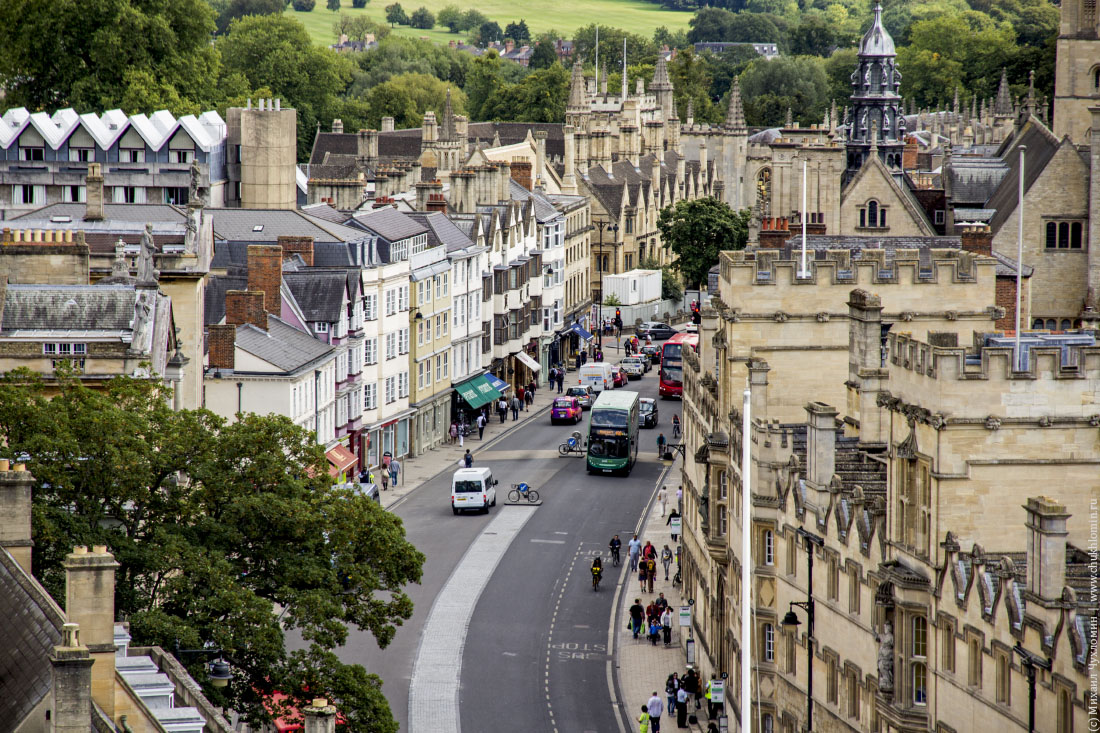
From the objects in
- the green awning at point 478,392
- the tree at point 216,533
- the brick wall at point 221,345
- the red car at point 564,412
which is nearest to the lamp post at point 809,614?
the tree at point 216,533

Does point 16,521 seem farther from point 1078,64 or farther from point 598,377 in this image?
point 598,377

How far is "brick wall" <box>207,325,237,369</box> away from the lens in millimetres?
68375

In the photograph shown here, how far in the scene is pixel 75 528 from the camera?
41.7m

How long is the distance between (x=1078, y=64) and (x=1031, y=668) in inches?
2526

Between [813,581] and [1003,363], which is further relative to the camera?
[813,581]

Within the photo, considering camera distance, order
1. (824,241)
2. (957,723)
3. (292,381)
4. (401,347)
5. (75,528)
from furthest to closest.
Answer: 1. (401,347)
2. (292,381)
3. (824,241)
4. (75,528)
5. (957,723)

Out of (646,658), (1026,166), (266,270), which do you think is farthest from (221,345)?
(1026,166)

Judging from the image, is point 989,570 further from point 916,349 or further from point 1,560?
point 1,560

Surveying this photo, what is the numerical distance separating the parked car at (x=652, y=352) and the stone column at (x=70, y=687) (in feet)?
313

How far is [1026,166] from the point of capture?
84562mm

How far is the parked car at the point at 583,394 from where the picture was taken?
345 feet

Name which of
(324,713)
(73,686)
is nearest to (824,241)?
(324,713)

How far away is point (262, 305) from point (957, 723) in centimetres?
4236

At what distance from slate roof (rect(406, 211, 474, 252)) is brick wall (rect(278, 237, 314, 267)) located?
13419 millimetres
